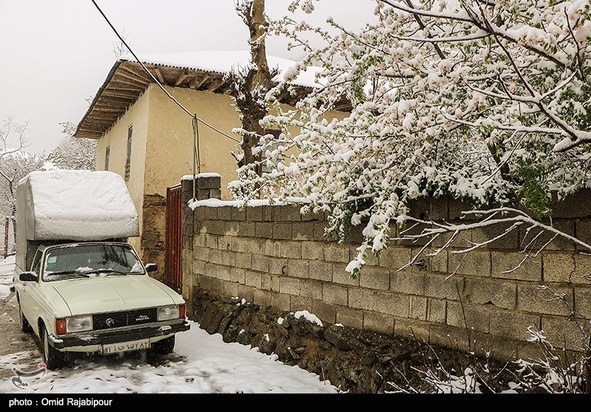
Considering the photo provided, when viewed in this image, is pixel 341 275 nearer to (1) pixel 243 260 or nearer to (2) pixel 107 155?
(1) pixel 243 260

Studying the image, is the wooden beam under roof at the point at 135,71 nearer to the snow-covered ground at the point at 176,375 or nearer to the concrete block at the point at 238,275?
the concrete block at the point at 238,275

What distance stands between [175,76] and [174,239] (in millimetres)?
4306

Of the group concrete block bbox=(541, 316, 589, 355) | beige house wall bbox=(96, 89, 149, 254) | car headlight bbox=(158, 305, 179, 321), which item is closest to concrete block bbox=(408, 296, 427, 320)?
concrete block bbox=(541, 316, 589, 355)

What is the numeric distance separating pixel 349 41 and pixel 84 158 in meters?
30.6

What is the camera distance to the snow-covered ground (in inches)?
203

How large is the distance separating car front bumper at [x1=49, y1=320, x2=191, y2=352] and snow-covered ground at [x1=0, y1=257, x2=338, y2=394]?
1.07 feet

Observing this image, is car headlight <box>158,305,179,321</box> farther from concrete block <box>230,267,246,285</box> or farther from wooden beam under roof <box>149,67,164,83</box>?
wooden beam under roof <box>149,67,164,83</box>

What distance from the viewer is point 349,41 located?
441 cm

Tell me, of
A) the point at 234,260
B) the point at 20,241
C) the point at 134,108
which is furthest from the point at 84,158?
the point at 234,260

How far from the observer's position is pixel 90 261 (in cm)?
711
